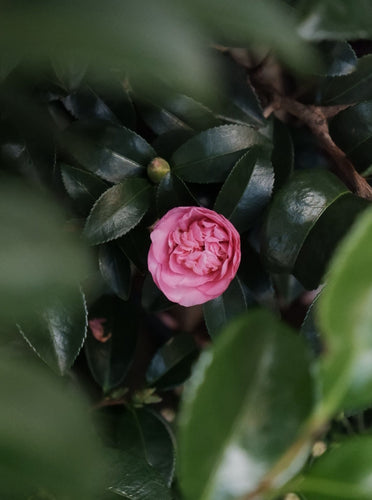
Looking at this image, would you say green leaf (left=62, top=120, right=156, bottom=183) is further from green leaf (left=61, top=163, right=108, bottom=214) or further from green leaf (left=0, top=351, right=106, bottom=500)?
green leaf (left=0, top=351, right=106, bottom=500)

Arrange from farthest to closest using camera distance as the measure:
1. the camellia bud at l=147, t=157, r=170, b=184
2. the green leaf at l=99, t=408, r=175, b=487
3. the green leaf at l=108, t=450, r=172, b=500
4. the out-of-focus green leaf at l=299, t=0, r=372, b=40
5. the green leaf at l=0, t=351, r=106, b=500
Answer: the green leaf at l=99, t=408, r=175, b=487 < the camellia bud at l=147, t=157, r=170, b=184 < the green leaf at l=108, t=450, r=172, b=500 < the out-of-focus green leaf at l=299, t=0, r=372, b=40 < the green leaf at l=0, t=351, r=106, b=500

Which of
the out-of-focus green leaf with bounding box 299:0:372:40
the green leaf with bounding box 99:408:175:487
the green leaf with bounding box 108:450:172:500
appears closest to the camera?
the out-of-focus green leaf with bounding box 299:0:372:40

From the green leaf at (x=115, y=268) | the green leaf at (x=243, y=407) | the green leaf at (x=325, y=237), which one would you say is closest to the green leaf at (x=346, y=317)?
the green leaf at (x=243, y=407)

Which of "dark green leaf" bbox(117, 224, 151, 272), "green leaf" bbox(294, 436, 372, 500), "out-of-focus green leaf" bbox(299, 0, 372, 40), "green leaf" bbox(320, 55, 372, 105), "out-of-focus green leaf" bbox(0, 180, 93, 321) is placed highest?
"out-of-focus green leaf" bbox(299, 0, 372, 40)

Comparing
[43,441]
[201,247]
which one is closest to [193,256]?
[201,247]

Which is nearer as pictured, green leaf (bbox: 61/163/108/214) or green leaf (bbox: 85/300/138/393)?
green leaf (bbox: 61/163/108/214)

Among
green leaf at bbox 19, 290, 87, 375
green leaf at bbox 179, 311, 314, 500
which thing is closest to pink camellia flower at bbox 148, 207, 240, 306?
green leaf at bbox 19, 290, 87, 375

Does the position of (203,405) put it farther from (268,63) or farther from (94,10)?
(268,63)
